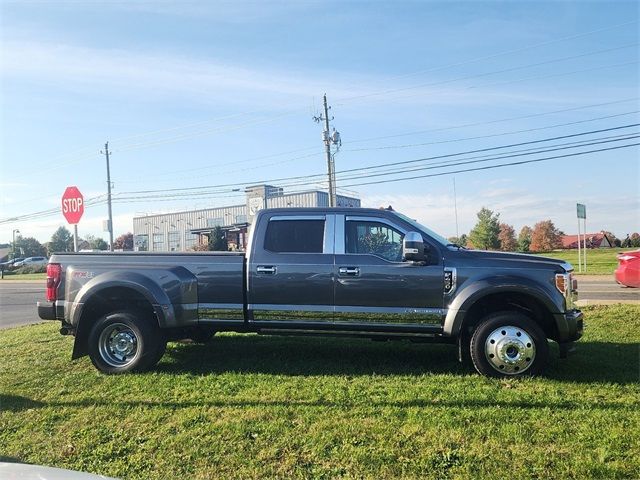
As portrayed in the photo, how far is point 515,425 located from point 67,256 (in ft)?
18.0

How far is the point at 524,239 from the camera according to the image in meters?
65.4

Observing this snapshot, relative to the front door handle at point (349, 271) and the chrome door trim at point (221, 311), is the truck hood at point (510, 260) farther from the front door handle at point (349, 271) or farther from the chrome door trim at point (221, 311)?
the chrome door trim at point (221, 311)

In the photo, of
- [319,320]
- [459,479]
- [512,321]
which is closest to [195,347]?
[319,320]

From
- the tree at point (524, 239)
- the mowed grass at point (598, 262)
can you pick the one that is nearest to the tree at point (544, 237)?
the tree at point (524, 239)

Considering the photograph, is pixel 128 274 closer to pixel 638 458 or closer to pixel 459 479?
pixel 459 479

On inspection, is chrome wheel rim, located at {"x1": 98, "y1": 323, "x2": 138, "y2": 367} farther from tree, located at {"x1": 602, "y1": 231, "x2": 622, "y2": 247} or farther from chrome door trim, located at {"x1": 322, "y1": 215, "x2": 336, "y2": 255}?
tree, located at {"x1": 602, "y1": 231, "x2": 622, "y2": 247}

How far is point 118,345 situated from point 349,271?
299 centimetres

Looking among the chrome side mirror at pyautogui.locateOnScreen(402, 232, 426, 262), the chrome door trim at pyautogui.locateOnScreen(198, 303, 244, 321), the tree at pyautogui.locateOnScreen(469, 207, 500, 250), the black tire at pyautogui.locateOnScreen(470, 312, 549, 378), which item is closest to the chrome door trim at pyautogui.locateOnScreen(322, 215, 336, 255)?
the chrome side mirror at pyautogui.locateOnScreen(402, 232, 426, 262)

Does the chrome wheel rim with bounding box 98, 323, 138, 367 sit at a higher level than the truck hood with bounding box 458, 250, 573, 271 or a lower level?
lower

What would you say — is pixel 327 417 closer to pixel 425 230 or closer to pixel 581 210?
pixel 425 230

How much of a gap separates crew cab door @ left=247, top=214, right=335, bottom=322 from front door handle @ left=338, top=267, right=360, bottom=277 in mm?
127

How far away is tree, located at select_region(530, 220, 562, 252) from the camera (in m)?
70.9

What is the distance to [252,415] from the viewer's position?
477cm

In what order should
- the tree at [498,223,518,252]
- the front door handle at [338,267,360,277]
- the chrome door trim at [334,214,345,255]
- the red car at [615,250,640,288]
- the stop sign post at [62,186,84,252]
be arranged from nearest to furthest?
the front door handle at [338,267,360,277]
the chrome door trim at [334,214,345,255]
the red car at [615,250,640,288]
the stop sign post at [62,186,84,252]
the tree at [498,223,518,252]
